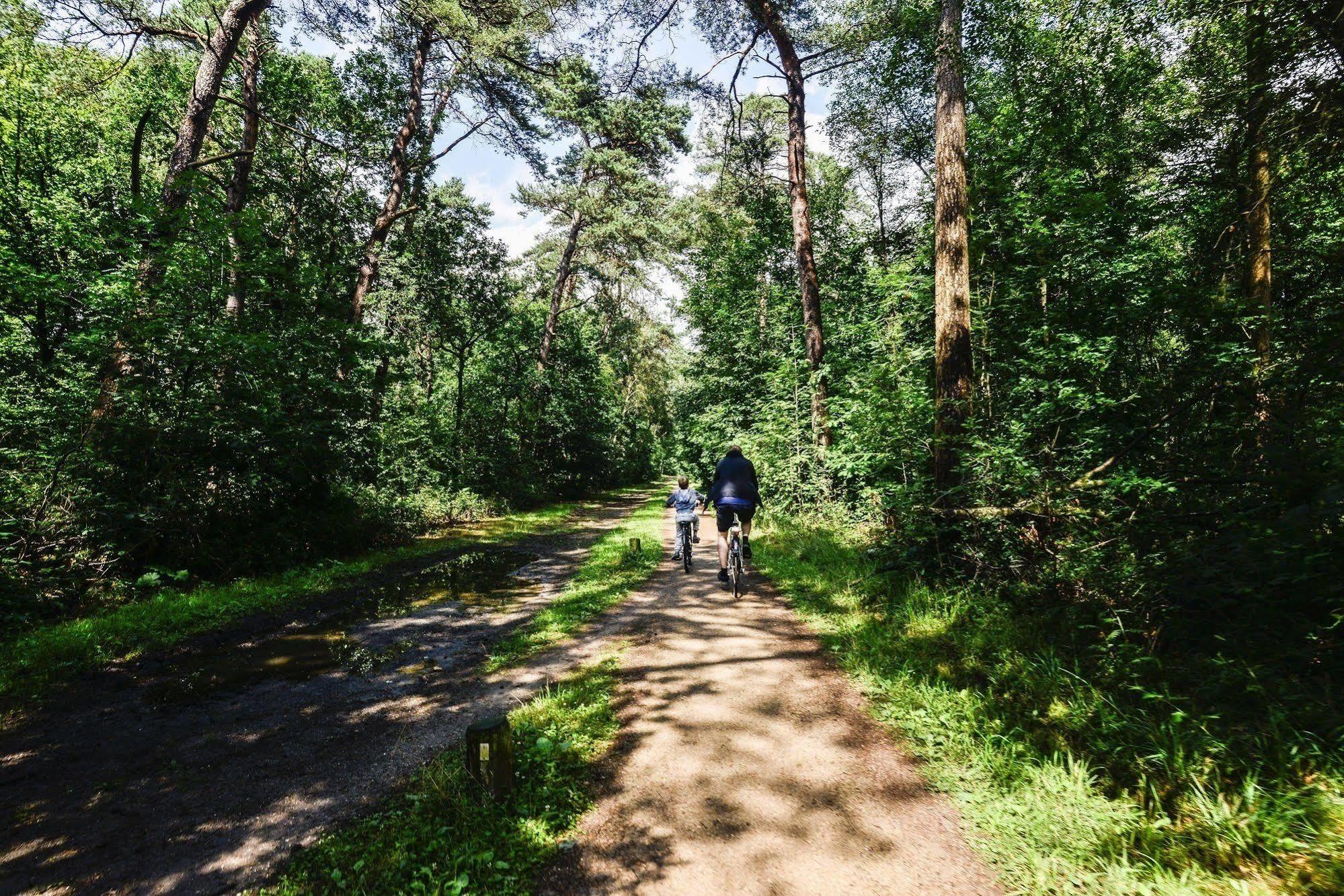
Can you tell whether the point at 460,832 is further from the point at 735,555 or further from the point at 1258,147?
the point at 1258,147

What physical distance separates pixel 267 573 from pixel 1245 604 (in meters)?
12.8

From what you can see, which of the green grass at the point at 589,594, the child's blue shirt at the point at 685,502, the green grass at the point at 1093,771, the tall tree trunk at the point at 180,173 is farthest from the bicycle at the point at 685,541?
the tall tree trunk at the point at 180,173

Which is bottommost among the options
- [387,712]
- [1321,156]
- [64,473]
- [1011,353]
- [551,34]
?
[387,712]

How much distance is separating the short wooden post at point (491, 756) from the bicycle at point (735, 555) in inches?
189

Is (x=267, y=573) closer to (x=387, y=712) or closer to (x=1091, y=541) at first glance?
(x=387, y=712)

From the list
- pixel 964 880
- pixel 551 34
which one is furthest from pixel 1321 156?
pixel 551 34

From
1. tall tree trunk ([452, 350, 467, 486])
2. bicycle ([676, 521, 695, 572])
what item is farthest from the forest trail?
tall tree trunk ([452, 350, 467, 486])

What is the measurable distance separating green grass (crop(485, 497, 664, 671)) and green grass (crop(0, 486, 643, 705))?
4.30 metres

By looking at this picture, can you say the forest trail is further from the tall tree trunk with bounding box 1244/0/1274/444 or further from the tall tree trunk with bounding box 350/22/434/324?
the tall tree trunk with bounding box 350/22/434/324

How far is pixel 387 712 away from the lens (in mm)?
4516

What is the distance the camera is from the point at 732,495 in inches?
309

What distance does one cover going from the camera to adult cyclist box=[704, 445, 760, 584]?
7.74 m

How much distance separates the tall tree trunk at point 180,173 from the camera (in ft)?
24.1

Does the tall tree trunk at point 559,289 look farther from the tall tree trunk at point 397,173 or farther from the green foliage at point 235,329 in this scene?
the tall tree trunk at point 397,173
